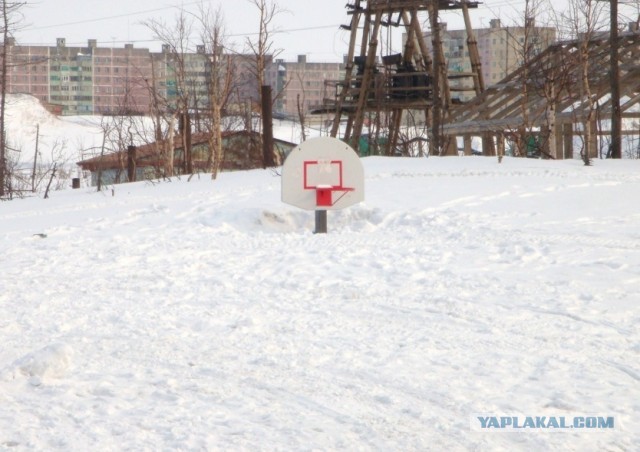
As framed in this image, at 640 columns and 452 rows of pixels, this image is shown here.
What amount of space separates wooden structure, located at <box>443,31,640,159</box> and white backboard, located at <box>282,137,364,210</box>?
915 centimetres

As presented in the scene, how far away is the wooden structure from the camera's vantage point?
72.7ft

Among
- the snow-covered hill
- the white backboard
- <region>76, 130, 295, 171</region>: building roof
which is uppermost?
<region>76, 130, 295, 171</region>: building roof

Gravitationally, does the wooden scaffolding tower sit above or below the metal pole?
above

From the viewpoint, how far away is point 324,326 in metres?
6.35

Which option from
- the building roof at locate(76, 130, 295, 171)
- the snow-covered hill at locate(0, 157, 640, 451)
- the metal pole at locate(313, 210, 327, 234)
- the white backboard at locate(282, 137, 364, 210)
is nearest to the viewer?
the snow-covered hill at locate(0, 157, 640, 451)

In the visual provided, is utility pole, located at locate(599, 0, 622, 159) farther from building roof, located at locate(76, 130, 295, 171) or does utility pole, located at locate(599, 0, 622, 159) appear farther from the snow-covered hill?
building roof, located at locate(76, 130, 295, 171)

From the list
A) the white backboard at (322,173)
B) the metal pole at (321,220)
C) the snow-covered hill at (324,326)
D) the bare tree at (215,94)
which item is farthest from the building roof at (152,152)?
the snow-covered hill at (324,326)

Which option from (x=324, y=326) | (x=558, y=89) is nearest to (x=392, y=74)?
(x=558, y=89)

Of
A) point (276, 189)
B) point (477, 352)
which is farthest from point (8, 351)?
point (276, 189)

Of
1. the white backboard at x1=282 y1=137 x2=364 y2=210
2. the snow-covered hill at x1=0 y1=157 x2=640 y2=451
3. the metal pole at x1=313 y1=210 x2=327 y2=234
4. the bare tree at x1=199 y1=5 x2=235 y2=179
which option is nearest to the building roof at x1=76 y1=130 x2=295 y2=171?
the bare tree at x1=199 y1=5 x2=235 y2=179

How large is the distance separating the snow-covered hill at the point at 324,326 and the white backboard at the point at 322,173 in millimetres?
412

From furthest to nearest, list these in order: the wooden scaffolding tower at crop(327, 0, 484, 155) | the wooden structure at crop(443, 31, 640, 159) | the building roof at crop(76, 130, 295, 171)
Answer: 1. the building roof at crop(76, 130, 295, 171)
2. the wooden scaffolding tower at crop(327, 0, 484, 155)
3. the wooden structure at crop(443, 31, 640, 159)

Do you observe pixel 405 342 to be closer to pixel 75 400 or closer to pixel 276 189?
pixel 75 400

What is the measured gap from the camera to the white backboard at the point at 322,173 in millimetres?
12023
